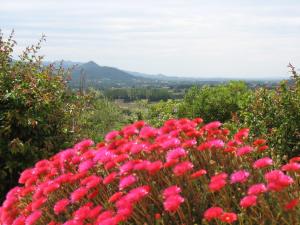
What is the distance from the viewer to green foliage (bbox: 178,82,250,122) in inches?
463

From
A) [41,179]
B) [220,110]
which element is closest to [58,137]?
[41,179]

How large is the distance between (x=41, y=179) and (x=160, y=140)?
1171 mm

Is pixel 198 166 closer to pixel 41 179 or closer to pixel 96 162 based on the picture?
pixel 96 162

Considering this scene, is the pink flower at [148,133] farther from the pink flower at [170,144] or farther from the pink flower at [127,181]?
the pink flower at [127,181]

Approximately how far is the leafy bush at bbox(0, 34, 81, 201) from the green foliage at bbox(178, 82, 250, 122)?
173 inches

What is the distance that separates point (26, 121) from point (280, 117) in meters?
3.72

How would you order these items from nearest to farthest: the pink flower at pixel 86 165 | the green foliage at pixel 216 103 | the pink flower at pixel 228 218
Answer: the pink flower at pixel 228 218, the pink flower at pixel 86 165, the green foliage at pixel 216 103

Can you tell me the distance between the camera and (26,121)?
287 inches

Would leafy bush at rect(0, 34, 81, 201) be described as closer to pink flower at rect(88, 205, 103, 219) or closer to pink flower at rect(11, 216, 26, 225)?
pink flower at rect(11, 216, 26, 225)

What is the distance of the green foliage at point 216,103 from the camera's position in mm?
11750

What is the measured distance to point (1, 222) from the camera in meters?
4.30

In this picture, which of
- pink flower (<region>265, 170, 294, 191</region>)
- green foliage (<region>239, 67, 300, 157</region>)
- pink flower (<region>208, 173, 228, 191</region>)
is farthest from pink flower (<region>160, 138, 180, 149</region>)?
green foliage (<region>239, 67, 300, 157</region>)

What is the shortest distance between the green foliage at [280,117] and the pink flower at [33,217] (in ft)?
12.9

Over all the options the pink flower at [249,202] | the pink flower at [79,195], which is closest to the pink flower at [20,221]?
the pink flower at [79,195]
